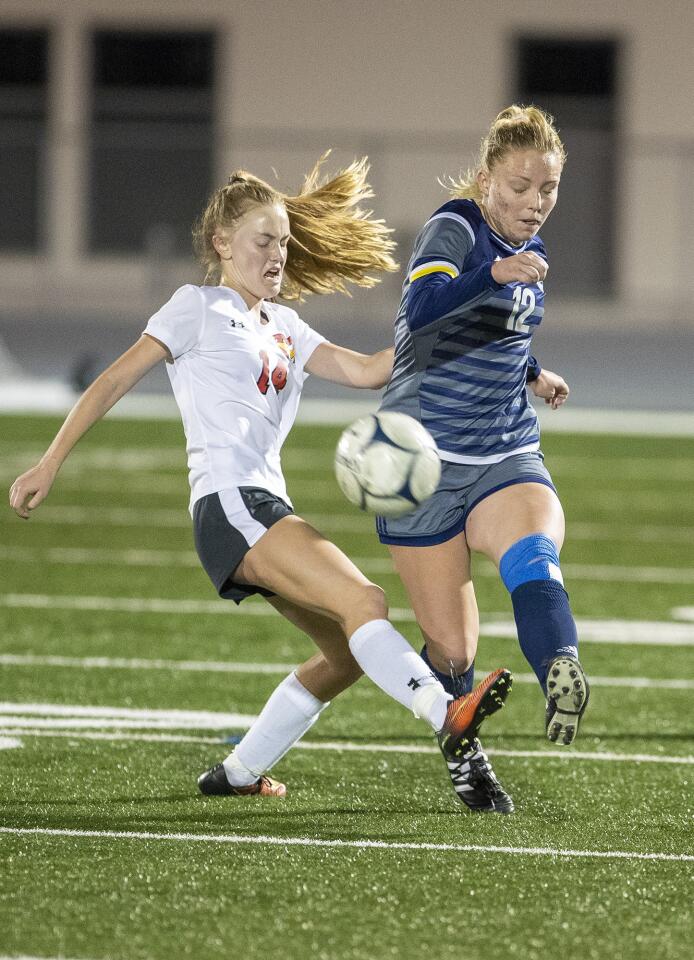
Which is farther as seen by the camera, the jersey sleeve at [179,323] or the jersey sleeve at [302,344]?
the jersey sleeve at [302,344]

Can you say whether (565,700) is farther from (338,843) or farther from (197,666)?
(197,666)

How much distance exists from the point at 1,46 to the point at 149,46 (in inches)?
83.5

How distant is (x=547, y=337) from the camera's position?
75.3 ft

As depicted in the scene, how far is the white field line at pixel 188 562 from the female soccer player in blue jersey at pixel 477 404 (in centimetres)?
507

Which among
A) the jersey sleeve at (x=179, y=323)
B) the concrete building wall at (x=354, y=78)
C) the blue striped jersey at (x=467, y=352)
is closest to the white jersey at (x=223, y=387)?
the jersey sleeve at (x=179, y=323)

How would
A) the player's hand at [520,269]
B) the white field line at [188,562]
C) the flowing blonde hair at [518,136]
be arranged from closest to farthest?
the player's hand at [520,269], the flowing blonde hair at [518,136], the white field line at [188,562]

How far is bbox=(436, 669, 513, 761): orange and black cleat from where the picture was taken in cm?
422

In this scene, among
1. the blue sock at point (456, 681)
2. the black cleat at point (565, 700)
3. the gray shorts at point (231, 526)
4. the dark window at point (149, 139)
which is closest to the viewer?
the black cleat at point (565, 700)

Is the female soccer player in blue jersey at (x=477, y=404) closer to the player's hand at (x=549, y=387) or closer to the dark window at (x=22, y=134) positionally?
the player's hand at (x=549, y=387)

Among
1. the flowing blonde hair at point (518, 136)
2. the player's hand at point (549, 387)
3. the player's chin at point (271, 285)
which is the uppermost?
the flowing blonde hair at point (518, 136)

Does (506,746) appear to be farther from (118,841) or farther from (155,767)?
(118,841)

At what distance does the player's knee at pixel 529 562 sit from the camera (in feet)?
15.0

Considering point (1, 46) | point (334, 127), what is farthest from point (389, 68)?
point (1, 46)

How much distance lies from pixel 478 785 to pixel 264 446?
1083 mm
